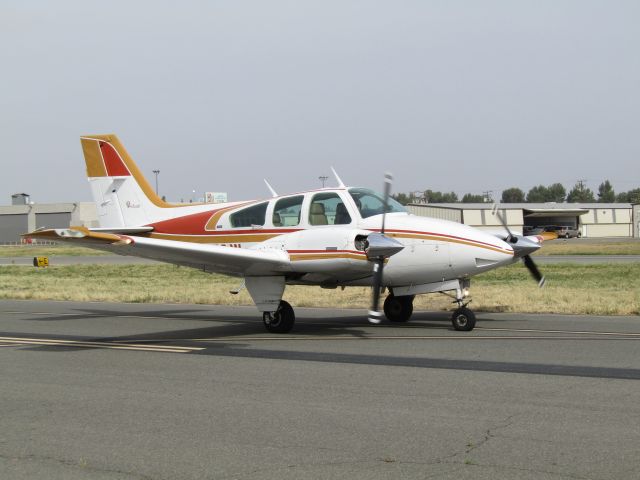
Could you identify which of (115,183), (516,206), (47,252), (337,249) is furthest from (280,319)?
(516,206)

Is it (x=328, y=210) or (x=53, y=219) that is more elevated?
(x=53, y=219)

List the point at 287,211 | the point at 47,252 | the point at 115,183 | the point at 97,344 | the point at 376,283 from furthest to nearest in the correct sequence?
1. the point at 47,252
2. the point at 115,183
3. the point at 287,211
4. the point at 97,344
5. the point at 376,283

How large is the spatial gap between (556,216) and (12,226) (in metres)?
74.7

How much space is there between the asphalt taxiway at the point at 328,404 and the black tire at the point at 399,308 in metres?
1.53

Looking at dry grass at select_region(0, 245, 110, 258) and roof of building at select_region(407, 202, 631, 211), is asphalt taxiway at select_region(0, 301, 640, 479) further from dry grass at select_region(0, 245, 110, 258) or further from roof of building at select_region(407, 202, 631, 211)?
roof of building at select_region(407, 202, 631, 211)

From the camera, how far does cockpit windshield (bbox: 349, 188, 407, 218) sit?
14352mm

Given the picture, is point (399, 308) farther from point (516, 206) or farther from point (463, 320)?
point (516, 206)

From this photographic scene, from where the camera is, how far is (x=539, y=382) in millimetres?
8711

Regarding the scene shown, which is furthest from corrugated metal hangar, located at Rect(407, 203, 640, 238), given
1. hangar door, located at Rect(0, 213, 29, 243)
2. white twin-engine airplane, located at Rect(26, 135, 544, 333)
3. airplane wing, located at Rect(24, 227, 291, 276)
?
airplane wing, located at Rect(24, 227, 291, 276)

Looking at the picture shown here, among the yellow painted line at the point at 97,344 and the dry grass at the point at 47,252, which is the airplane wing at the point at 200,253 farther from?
the dry grass at the point at 47,252

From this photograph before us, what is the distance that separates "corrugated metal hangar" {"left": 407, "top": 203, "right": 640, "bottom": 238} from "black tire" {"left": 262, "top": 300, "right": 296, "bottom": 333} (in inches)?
3081

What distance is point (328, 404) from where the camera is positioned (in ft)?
25.9

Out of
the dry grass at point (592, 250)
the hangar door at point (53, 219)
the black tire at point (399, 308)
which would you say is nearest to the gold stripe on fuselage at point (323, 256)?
the black tire at point (399, 308)

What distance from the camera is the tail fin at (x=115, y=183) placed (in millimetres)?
18203
